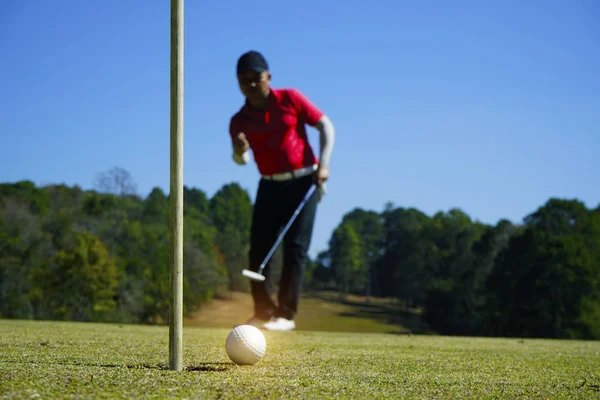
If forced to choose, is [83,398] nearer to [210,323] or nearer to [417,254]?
[210,323]

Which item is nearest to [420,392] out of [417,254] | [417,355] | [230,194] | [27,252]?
[417,355]

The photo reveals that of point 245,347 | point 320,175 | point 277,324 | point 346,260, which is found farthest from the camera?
point 346,260

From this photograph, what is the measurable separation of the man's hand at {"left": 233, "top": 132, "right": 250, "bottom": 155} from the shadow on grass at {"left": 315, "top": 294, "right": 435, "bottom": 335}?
6006 centimetres

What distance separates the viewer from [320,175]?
347 inches

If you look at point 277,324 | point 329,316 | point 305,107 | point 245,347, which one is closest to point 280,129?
point 305,107

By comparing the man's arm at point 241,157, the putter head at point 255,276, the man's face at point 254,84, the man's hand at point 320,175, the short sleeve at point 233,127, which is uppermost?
the man's face at point 254,84

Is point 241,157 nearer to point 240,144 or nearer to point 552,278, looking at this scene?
point 240,144

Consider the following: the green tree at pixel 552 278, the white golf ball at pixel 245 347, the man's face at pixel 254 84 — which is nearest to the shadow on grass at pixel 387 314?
the green tree at pixel 552 278

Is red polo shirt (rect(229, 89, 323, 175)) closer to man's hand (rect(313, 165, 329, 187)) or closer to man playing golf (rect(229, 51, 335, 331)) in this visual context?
man playing golf (rect(229, 51, 335, 331))

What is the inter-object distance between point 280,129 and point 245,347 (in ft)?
14.8

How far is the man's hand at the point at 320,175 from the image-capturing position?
8.82 meters

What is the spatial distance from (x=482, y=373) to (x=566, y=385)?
0.67m

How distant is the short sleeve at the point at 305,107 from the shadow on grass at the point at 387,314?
196ft

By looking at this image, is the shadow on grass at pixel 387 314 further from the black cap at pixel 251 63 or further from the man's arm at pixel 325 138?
the black cap at pixel 251 63
